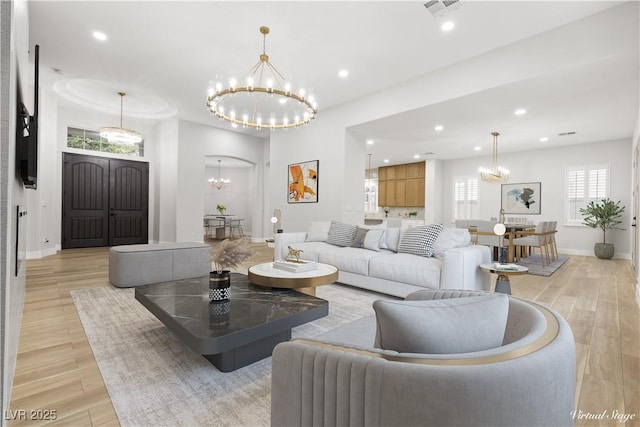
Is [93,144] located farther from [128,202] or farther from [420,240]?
[420,240]

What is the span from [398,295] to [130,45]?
4.73 meters

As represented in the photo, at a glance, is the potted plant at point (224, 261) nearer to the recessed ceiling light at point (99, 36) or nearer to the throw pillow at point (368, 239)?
the throw pillow at point (368, 239)

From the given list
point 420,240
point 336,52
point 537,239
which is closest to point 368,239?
point 420,240

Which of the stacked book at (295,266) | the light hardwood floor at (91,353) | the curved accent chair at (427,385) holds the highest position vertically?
the curved accent chair at (427,385)

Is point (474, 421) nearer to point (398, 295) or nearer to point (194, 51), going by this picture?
point (398, 295)

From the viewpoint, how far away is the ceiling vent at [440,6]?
3148 millimetres

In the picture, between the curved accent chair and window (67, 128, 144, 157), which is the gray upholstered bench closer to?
the curved accent chair

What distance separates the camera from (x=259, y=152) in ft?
30.4

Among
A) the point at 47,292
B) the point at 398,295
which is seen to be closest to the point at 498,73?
the point at 398,295

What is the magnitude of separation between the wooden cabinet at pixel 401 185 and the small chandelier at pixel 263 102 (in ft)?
17.8

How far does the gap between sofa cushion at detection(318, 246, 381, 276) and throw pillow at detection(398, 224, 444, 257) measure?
0.38 meters

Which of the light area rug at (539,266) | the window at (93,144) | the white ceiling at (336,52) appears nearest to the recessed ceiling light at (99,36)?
the white ceiling at (336,52)

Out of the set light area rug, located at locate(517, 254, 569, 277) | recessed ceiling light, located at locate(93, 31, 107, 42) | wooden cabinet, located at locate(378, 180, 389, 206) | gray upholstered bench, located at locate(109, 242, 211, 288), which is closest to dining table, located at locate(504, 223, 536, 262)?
light area rug, located at locate(517, 254, 569, 277)

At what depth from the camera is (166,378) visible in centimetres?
187
